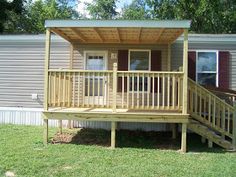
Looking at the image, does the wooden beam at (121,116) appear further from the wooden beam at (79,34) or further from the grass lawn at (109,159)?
the wooden beam at (79,34)

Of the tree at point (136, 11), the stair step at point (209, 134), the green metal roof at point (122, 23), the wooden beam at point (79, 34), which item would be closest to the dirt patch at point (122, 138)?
the stair step at point (209, 134)

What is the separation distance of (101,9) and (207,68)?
106 ft

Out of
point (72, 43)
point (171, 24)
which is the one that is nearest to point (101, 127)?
point (72, 43)

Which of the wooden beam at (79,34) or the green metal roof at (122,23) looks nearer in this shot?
the green metal roof at (122,23)

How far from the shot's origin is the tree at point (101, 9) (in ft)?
143

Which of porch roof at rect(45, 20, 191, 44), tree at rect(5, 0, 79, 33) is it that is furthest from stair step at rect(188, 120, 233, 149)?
tree at rect(5, 0, 79, 33)

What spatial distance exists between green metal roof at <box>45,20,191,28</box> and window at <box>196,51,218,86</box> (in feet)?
11.7

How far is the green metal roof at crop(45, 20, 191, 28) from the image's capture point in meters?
9.62

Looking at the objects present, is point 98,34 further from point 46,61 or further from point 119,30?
point 46,61

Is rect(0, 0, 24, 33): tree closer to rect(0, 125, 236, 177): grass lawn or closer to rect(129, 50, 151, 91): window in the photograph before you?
rect(129, 50, 151, 91): window

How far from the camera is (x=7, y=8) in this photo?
28.3 m

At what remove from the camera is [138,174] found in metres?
7.42

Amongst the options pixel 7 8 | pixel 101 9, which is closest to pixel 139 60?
pixel 7 8

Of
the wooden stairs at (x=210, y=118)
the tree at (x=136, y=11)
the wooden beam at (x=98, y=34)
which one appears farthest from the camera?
the tree at (x=136, y=11)
